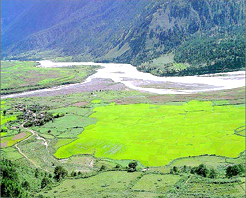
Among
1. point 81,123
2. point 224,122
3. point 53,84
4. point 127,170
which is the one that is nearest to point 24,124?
point 81,123

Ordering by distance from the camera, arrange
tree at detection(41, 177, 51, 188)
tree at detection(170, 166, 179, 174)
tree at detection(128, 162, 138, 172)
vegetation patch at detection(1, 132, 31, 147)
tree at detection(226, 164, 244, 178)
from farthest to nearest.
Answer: vegetation patch at detection(1, 132, 31, 147) < tree at detection(128, 162, 138, 172) < tree at detection(170, 166, 179, 174) < tree at detection(41, 177, 51, 188) < tree at detection(226, 164, 244, 178)

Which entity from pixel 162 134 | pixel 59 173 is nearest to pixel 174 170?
pixel 59 173

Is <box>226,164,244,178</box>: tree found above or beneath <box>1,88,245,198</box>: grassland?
above

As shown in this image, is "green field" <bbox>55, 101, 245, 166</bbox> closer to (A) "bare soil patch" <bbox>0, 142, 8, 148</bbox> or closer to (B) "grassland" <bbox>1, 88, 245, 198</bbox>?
(B) "grassland" <bbox>1, 88, 245, 198</bbox>

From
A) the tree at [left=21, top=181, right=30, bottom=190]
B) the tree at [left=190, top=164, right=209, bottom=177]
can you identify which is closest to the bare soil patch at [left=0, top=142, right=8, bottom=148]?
the tree at [left=21, top=181, right=30, bottom=190]

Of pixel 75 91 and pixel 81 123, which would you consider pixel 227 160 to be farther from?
pixel 75 91

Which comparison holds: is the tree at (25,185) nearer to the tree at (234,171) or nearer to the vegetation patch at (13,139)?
the vegetation patch at (13,139)

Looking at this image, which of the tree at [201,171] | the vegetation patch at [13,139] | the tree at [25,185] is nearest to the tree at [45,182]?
the tree at [25,185]

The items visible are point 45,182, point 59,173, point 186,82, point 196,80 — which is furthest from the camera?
point 196,80

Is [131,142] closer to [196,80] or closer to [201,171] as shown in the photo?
[201,171]
